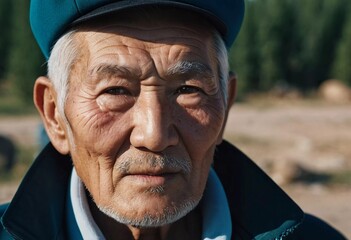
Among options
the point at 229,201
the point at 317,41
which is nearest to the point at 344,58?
the point at 317,41

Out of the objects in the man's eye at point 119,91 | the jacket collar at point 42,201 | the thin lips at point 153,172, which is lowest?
the jacket collar at point 42,201

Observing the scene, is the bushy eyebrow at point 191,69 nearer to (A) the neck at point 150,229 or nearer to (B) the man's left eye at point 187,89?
(B) the man's left eye at point 187,89

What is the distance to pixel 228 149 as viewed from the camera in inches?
71.5

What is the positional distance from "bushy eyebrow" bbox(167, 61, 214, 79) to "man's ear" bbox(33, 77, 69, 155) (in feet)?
1.13

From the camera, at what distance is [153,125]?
55.6 inches

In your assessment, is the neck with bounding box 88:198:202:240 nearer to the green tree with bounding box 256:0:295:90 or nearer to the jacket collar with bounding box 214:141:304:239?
the jacket collar with bounding box 214:141:304:239

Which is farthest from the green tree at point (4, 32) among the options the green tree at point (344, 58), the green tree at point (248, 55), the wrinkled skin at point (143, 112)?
the wrinkled skin at point (143, 112)

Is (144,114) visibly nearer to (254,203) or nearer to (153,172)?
(153,172)

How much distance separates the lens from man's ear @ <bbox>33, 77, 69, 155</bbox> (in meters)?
1.63

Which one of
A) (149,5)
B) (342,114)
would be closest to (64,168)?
(149,5)

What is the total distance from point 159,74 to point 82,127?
0.77ft

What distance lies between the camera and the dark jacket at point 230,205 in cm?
151

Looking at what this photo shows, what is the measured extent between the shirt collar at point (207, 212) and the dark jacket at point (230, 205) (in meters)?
0.04

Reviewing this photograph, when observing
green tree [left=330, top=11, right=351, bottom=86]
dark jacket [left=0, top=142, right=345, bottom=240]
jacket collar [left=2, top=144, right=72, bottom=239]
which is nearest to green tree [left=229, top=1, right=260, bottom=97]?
green tree [left=330, top=11, right=351, bottom=86]
